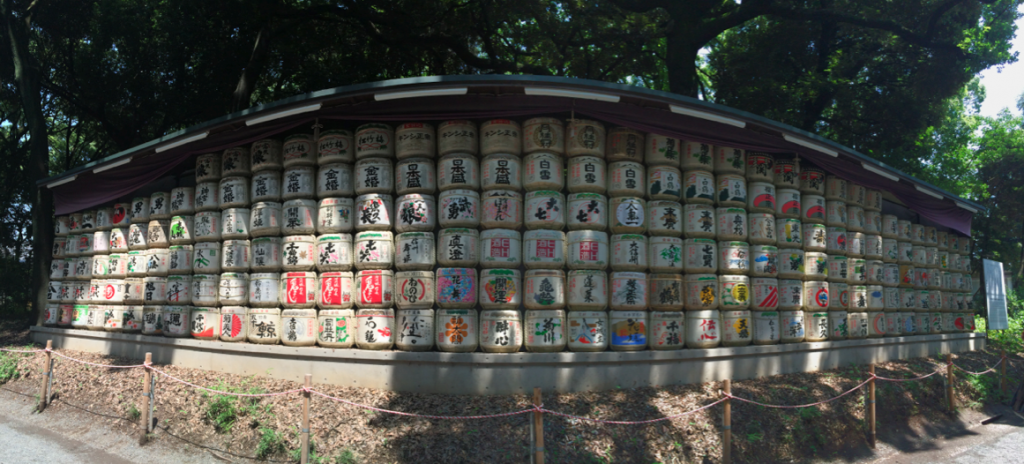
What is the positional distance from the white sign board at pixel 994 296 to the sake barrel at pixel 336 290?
672 inches

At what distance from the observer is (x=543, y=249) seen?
7703 millimetres

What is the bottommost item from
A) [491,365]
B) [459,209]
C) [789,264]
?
[491,365]

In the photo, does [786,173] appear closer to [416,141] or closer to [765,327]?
[765,327]

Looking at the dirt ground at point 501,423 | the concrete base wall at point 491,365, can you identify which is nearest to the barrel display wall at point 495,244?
the concrete base wall at point 491,365

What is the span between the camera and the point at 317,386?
7.98 metres

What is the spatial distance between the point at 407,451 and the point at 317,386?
7.81 feet

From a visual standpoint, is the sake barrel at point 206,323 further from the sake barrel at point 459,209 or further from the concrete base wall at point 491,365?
the sake barrel at point 459,209

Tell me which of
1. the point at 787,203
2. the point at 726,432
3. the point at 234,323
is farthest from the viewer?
the point at 787,203

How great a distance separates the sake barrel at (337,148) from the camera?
8.48 metres

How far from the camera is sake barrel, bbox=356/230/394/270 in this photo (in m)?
7.90

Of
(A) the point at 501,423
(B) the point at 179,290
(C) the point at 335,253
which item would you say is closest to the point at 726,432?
(A) the point at 501,423

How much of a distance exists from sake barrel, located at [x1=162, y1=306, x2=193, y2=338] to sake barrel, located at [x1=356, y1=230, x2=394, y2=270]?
392 cm

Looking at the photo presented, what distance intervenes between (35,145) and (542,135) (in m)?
14.7

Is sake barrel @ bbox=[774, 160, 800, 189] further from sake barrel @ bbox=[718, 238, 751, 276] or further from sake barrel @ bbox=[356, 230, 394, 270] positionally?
sake barrel @ bbox=[356, 230, 394, 270]
